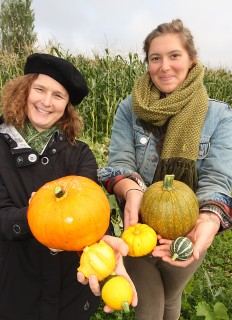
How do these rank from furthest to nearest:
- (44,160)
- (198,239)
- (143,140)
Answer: (143,140) → (44,160) → (198,239)

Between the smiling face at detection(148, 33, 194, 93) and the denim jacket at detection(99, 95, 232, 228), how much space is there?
0.32 metres

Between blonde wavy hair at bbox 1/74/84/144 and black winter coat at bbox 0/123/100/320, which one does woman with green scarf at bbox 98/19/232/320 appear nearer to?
blonde wavy hair at bbox 1/74/84/144

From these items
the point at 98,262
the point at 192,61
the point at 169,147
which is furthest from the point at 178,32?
the point at 98,262

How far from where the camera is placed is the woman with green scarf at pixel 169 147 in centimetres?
238

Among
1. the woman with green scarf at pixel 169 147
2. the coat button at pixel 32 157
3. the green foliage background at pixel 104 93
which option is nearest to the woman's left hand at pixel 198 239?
the woman with green scarf at pixel 169 147

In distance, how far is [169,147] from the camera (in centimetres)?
249

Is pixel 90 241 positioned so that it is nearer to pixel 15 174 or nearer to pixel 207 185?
pixel 15 174

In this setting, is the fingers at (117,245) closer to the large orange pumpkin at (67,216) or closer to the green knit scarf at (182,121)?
the large orange pumpkin at (67,216)

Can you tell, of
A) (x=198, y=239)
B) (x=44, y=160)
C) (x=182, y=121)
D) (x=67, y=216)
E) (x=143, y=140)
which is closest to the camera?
(x=67, y=216)

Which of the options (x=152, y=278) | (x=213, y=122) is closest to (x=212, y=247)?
(x=152, y=278)

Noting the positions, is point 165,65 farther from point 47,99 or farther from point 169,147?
point 47,99

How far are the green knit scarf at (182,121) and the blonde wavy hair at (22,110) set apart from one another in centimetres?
54

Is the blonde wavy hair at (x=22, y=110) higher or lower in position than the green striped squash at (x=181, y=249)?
higher

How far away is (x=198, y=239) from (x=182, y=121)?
875mm
